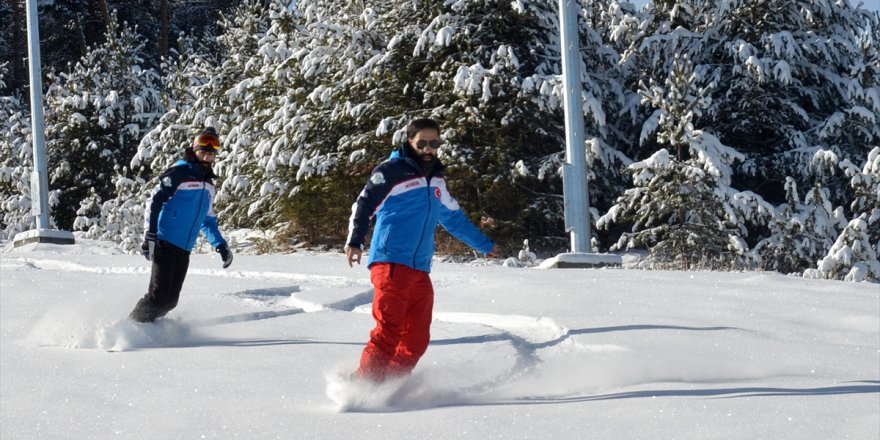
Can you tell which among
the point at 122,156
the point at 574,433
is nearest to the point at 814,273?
the point at 574,433

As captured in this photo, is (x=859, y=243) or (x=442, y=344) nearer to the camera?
(x=442, y=344)

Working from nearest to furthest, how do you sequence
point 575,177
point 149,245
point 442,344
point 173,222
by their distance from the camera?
point 442,344, point 149,245, point 173,222, point 575,177

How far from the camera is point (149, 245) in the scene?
24.2ft

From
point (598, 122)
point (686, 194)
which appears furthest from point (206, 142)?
point (598, 122)

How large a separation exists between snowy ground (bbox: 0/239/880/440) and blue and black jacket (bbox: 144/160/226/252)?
2.03ft

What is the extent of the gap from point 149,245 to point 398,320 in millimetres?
2742

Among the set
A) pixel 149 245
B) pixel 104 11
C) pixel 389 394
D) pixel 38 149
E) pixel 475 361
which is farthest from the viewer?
pixel 104 11

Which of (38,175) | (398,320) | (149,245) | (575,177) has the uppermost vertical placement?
(38,175)

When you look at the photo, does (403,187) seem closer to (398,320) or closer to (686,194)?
(398,320)

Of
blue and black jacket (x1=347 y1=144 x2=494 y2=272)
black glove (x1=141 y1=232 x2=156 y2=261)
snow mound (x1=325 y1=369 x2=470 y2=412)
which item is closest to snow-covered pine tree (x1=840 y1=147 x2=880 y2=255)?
black glove (x1=141 y1=232 x2=156 y2=261)

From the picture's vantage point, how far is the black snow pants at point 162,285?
738cm

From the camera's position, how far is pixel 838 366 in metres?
5.97

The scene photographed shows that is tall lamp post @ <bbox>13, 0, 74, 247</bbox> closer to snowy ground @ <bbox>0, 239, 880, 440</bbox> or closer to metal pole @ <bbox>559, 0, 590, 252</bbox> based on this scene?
snowy ground @ <bbox>0, 239, 880, 440</bbox>

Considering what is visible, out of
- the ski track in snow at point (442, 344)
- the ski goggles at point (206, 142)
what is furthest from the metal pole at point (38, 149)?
the ski goggles at point (206, 142)
